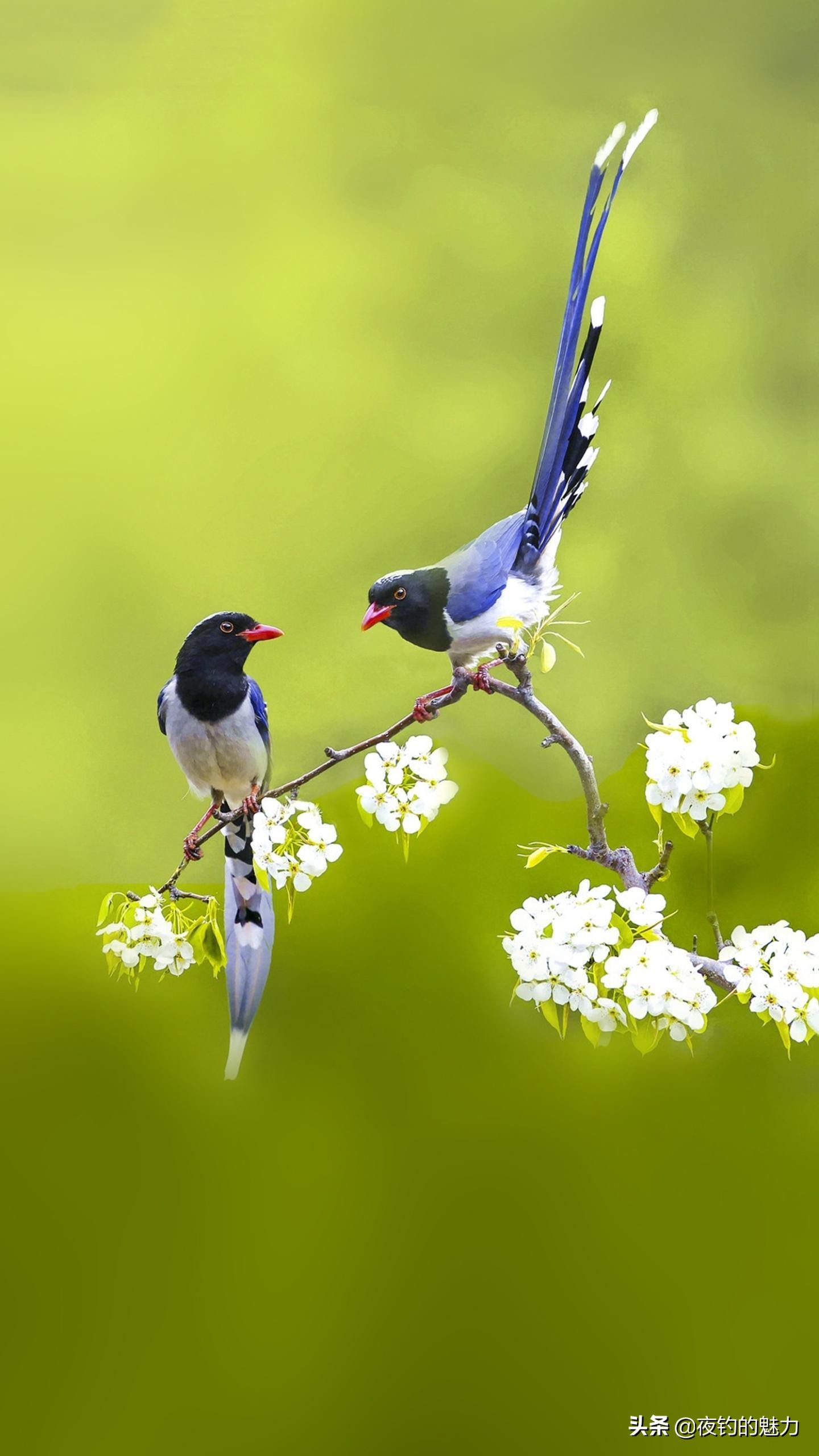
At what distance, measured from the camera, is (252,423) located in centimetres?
144

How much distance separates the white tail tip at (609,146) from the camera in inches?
56.1

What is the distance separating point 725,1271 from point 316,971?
2.38 feet

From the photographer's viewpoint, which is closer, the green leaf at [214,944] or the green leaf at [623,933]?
the green leaf at [623,933]

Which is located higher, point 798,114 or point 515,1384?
point 798,114

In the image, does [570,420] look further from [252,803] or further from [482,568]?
[252,803]

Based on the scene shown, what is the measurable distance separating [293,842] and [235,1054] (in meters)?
0.32

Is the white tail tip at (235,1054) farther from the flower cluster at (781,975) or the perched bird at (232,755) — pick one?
the flower cluster at (781,975)

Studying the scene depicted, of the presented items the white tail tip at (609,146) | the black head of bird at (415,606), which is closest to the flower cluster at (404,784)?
the black head of bird at (415,606)

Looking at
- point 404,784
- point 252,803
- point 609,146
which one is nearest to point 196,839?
point 252,803

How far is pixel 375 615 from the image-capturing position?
136 centimetres

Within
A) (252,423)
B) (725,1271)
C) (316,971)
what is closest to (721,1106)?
(725,1271)

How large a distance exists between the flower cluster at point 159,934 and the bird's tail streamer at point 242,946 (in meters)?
0.02

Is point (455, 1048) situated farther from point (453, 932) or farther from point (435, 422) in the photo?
point (435, 422)

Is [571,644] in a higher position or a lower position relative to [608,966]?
higher
